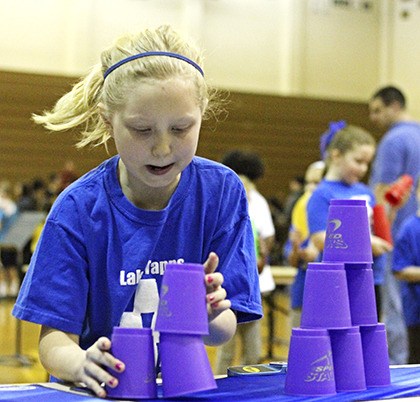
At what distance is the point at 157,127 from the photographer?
163 centimetres

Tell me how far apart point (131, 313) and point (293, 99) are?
496 inches

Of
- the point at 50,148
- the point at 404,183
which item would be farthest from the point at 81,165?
the point at 404,183

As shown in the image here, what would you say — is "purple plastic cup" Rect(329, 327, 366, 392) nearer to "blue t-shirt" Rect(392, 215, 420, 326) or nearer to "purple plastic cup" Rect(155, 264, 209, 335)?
"purple plastic cup" Rect(155, 264, 209, 335)

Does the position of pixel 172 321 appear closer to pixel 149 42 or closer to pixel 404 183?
pixel 149 42

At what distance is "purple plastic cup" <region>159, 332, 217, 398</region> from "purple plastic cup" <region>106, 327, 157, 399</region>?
1.1 inches

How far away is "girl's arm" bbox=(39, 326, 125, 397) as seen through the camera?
5.10 ft

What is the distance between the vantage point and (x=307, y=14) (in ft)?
46.5

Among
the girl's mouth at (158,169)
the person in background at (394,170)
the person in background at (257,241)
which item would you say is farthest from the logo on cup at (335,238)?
the person in background at (394,170)

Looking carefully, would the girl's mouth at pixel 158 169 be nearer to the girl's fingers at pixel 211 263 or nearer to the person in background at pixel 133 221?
the person in background at pixel 133 221

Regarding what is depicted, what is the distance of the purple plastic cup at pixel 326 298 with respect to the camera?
1.71 metres

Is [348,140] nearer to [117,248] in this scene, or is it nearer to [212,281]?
[117,248]

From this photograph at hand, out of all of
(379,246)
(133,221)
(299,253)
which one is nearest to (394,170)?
(299,253)

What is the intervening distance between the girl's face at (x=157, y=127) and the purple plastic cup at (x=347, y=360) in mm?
475

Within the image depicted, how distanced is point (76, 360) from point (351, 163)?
306 cm
